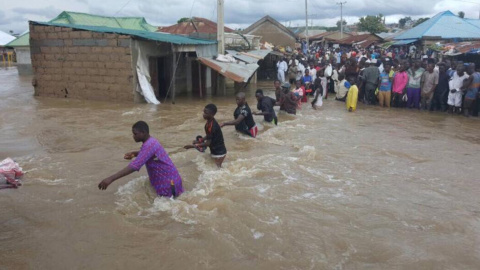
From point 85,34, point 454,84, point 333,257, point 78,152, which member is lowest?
point 333,257

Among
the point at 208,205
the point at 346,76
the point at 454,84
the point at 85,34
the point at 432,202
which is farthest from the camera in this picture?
the point at 346,76

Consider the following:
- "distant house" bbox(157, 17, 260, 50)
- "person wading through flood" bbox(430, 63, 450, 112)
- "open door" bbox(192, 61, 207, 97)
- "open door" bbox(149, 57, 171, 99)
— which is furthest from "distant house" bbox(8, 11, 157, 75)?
"person wading through flood" bbox(430, 63, 450, 112)

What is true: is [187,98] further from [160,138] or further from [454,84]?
[454,84]

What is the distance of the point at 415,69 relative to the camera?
1185cm

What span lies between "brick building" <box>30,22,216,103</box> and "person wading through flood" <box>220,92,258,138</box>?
6.08 metres

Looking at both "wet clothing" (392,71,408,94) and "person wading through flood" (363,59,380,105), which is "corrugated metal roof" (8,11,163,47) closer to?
"person wading through flood" (363,59,380,105)

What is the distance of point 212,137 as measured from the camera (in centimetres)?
544

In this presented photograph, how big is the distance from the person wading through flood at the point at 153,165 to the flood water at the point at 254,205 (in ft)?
0.76

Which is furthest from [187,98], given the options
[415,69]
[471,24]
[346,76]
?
[471,24]

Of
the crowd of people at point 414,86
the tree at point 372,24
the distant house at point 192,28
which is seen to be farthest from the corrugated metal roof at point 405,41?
the tree at point 372,24

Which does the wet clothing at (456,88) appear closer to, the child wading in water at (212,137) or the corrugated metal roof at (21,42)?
the child wading in water at (212,137)

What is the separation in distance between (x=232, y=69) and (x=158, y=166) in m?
10.1

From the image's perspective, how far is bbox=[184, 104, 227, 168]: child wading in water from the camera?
5.21 metres

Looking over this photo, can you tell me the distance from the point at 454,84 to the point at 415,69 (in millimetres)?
1301
